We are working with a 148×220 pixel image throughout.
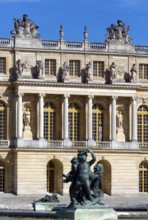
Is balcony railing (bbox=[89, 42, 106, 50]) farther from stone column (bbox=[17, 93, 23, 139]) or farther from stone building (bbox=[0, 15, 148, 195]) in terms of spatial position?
stone column (bbox=[17, 93, 23, 139])

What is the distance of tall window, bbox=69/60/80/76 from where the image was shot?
72062mm

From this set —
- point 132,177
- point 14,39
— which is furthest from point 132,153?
point 14,39

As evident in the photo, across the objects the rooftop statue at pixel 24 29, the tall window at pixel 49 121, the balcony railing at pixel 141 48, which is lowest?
the tall window at pixel 49 121

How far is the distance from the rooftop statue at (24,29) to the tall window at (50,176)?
381 inches

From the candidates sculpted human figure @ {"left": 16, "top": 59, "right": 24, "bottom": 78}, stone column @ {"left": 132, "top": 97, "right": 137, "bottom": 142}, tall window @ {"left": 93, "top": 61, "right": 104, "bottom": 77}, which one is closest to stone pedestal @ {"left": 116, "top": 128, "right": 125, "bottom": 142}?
stone column @ {"left": 132, "top": 97, "right": 137, "bottom": 142}

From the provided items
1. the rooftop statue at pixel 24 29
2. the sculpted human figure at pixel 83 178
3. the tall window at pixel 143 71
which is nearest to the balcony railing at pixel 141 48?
the tall window at pixel 143 71

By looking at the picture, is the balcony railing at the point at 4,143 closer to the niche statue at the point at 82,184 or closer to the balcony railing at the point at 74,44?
the balcony railing at the point at 74,44

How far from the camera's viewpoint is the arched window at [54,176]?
70.9 metres

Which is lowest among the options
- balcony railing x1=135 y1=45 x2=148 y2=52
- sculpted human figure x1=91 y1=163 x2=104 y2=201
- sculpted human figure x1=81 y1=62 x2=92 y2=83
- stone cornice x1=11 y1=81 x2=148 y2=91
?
sculpted human figure x1=91 y1=163 x2=104 y2=201

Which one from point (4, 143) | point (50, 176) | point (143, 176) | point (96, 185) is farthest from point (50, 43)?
point (96, 185)

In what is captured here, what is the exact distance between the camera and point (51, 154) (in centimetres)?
7031

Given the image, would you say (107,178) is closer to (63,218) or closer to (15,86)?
(15,86)

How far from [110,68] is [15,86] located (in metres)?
7.63

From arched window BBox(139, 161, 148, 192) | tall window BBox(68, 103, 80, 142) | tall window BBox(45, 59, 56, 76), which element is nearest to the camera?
tall window BBox(45, 59, 56, 76)
